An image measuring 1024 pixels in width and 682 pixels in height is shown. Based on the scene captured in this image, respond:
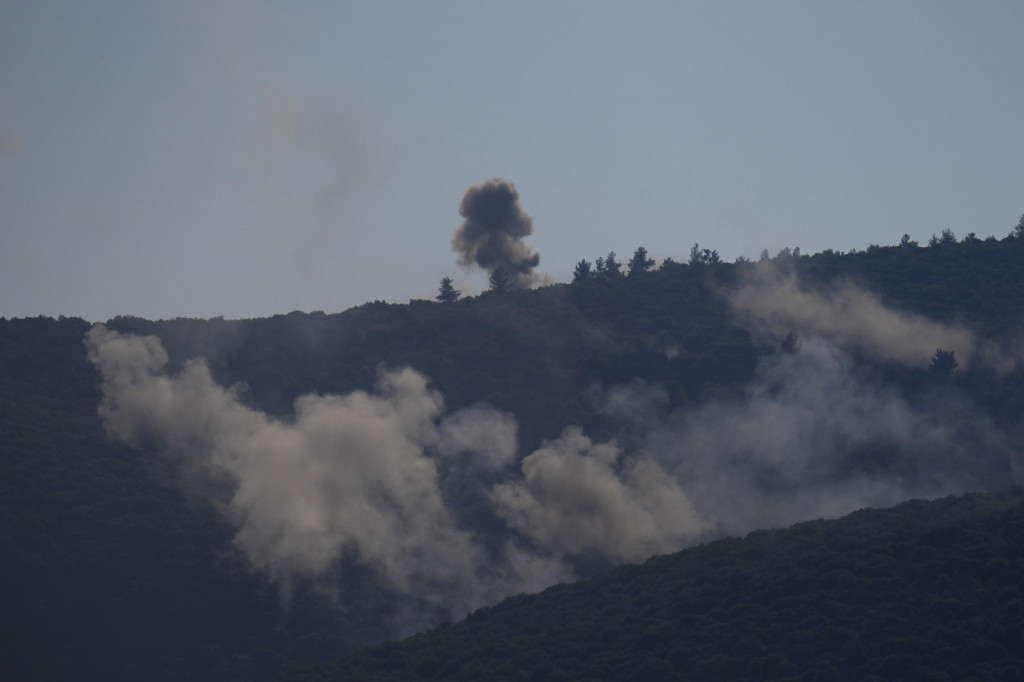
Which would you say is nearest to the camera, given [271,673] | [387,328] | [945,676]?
[945,676]

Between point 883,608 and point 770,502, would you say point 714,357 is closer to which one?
point 770,502

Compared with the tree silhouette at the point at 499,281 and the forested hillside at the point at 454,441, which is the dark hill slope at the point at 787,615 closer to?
the forested hillside at the point at 454,441

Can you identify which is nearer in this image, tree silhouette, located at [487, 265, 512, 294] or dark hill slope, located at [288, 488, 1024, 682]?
dark hill slope, located at [288, 488, 1024, 682]

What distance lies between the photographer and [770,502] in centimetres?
9125

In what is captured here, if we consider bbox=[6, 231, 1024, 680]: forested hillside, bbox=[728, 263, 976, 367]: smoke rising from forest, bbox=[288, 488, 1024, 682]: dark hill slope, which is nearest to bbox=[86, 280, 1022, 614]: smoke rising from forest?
bbox=[6, 231, 1024, 680]: forested hillside

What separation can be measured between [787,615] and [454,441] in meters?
47.9

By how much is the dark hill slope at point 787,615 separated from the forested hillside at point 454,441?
182 centimetres

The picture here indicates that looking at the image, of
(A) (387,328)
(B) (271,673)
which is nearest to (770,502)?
(B) (271,673)

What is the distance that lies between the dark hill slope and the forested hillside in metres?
1.82

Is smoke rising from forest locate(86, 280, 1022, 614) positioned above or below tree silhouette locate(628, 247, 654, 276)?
below

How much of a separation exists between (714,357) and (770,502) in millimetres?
22912

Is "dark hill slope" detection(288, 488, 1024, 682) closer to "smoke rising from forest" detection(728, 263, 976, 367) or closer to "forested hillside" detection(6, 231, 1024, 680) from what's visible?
"forested hillside" detection(6, 231, 1024, 680)

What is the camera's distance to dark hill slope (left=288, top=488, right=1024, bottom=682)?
170 ft

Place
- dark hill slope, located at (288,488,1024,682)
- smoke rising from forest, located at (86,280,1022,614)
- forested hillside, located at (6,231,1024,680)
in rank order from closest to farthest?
dark hill slope, located at (288,488,1024,682), forested hillside, located at (6,231,1024,680), smoke rising from forest, located at (86,280,1022,614)
